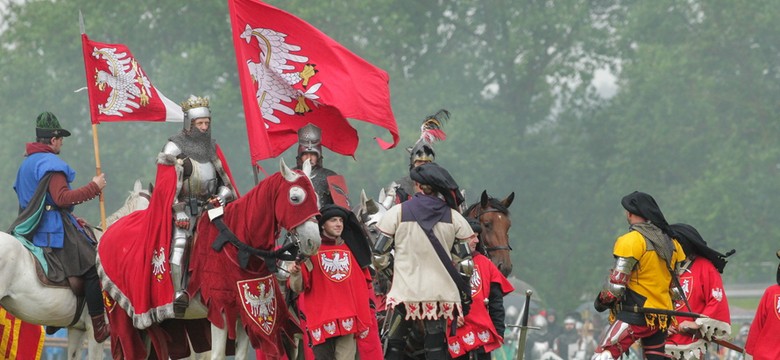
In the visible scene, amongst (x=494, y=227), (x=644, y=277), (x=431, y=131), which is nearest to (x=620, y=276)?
(x=644, y=277)

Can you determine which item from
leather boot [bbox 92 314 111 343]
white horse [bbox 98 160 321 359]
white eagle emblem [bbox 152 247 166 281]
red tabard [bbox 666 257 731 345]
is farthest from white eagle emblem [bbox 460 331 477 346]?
leather boot [bbox 92 314 111 343]

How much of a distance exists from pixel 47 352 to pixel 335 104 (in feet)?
37.9

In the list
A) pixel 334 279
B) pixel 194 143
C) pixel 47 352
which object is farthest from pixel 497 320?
pixel 47 352

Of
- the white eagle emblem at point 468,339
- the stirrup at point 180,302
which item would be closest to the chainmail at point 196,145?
the stirrup at point 180,302

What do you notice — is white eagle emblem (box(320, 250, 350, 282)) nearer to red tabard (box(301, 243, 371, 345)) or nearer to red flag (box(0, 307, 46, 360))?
red tabard (box(301, 243, 371, 345))

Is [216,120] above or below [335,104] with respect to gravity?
above

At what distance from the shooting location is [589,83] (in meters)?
46.0

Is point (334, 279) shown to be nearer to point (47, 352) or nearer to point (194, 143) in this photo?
point (194, 143)

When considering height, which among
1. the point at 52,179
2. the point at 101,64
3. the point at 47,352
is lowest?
the point at 47,352

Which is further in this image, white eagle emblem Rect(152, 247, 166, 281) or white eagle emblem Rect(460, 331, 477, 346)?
white eagle emblem Rect(152, 247, 166, 281)

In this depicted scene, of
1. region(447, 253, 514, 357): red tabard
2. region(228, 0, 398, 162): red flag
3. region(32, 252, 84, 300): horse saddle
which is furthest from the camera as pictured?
region(228, 0, 398, 162): red flag

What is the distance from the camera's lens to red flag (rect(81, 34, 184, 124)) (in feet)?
49.4

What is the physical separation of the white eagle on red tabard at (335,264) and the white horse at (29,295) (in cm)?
304

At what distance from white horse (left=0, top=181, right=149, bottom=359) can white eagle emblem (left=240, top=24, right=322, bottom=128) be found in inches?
102
